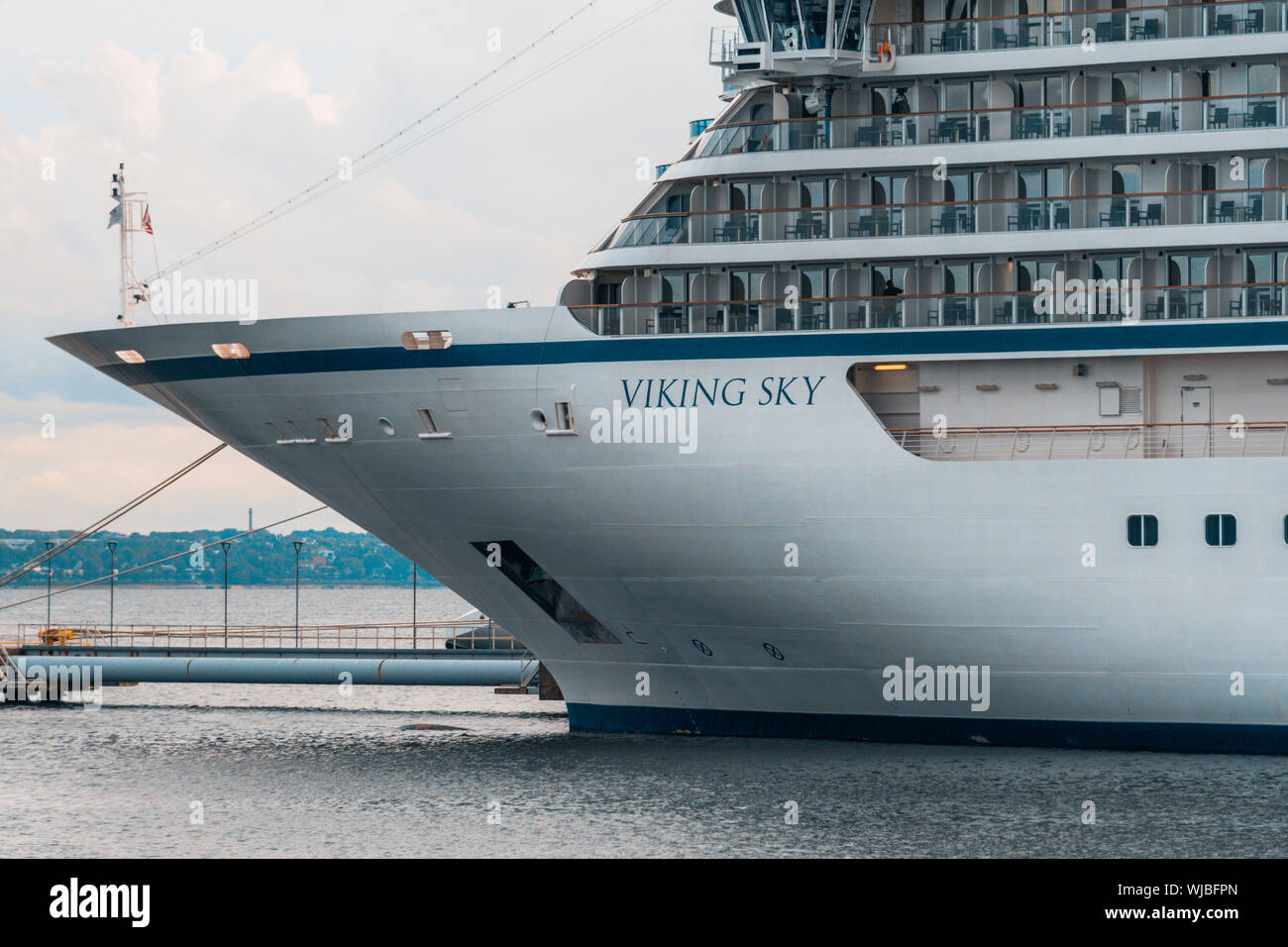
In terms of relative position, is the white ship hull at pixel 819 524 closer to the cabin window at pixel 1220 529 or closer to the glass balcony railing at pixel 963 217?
the cabin window at pixel 1220 529

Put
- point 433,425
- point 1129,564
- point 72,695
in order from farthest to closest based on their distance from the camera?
point 72,695 < point 433,425 < point 1129,564

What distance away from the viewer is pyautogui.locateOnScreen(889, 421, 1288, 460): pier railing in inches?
1041

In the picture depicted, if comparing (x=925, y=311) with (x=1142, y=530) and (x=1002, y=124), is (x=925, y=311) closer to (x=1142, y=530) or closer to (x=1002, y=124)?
(x=1002, y=124)

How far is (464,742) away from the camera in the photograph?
32.4m

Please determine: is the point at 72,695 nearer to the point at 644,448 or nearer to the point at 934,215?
the point at 644,448

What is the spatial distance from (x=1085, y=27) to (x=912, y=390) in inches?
255

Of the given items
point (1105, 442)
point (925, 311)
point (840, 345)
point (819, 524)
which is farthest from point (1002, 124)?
point (819, 524)

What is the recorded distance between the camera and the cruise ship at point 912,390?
2583 cm

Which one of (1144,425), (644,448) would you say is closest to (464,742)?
(644,448)

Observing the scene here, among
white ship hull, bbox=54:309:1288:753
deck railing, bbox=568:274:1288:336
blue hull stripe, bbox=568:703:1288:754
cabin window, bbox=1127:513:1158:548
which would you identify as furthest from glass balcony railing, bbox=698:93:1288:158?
blue hull stripe, bbox=568:703:1288:754

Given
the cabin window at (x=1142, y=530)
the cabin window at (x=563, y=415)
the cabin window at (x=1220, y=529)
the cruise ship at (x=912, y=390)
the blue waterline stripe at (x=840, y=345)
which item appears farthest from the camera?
the cabin window at (x=563, y=415)

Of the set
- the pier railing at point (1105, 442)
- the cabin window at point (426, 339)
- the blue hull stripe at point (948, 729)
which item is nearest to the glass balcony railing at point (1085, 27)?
the pier railing at point (1105, 442)

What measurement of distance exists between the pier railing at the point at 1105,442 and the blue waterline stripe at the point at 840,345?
135 centimetres

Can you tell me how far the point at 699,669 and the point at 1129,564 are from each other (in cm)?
725
